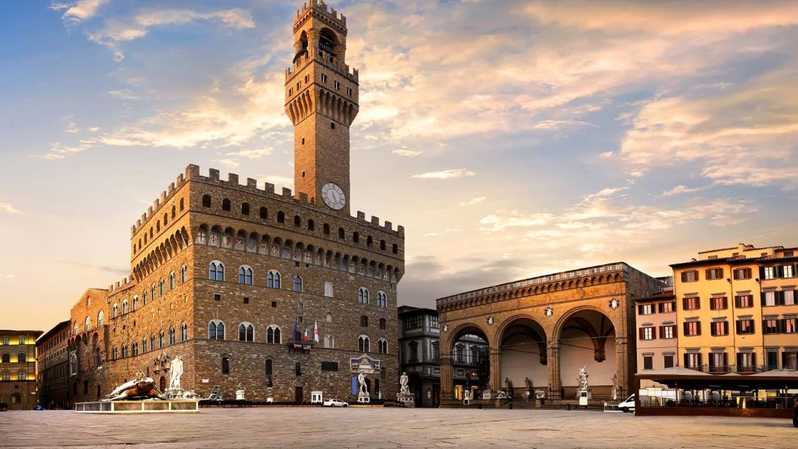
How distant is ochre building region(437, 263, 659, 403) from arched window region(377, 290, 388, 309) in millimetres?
5132

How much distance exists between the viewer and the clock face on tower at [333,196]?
223 ft

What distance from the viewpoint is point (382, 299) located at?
71.8 m

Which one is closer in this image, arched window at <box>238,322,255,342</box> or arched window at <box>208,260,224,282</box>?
arched window at <box>208,260,224,282</box>

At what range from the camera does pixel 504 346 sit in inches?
2805

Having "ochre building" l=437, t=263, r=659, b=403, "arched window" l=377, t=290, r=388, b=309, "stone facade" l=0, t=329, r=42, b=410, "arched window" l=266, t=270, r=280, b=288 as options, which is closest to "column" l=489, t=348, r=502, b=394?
"ochre building" l=437, t=263, r=659, b=403

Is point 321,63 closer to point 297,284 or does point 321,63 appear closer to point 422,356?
point 297,284

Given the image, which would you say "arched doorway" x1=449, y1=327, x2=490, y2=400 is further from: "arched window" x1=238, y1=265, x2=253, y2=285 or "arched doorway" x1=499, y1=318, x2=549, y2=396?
"arched window" x1=238, y1=265, x2=253, y2=285

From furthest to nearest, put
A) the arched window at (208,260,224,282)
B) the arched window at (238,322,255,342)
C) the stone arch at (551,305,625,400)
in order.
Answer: the stone arch at (551,305,625,400) < the arched window at (238,322,255,342) < the arched window at (208,260,224,282)

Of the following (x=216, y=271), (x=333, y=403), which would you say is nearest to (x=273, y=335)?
(x=216, y=271)

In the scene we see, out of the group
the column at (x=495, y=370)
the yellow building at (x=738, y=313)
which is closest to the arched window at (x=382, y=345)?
the column at (x=495, y=370)

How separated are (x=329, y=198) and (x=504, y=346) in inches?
855

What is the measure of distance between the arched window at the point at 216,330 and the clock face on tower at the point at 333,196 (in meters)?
16.0

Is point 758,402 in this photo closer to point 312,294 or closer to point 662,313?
point 662,313

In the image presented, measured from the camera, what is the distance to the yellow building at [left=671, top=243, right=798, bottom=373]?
48.6m
